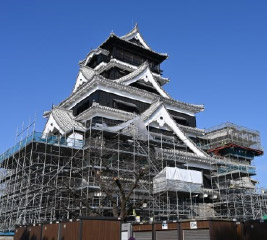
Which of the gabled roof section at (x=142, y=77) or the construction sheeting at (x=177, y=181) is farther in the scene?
the gabled roof section at (x=142, y=77)

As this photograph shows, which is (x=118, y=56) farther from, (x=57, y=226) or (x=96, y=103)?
(x=57, y=226)

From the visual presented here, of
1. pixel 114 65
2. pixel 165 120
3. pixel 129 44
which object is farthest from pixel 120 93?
pixel 129 44

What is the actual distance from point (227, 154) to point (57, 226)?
28536mm

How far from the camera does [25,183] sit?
2544 cm

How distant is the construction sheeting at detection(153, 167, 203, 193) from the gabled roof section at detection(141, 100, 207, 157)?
4.20 m

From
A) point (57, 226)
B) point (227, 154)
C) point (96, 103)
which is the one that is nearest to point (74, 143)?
point (96, 103)

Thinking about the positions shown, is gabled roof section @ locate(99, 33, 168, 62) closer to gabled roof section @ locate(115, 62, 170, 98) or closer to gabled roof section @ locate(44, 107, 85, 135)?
gabled roof section @ locate(115, 62, 170, 98)

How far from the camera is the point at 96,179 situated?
2256 centimetres

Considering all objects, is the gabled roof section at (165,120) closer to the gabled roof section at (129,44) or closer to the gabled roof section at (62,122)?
the gabled roof section at (62,122)

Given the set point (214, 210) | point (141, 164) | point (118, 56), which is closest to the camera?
point (141, 164)

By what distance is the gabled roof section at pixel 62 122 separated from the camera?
27.5 metres

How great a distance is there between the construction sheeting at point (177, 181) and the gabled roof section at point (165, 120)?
13.8 feet

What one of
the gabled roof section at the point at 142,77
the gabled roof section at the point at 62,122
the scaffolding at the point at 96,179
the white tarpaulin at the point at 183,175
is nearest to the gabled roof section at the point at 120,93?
the gabled roof section at the point at 142,77

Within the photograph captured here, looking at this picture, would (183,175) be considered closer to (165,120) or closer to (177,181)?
(177,181)
